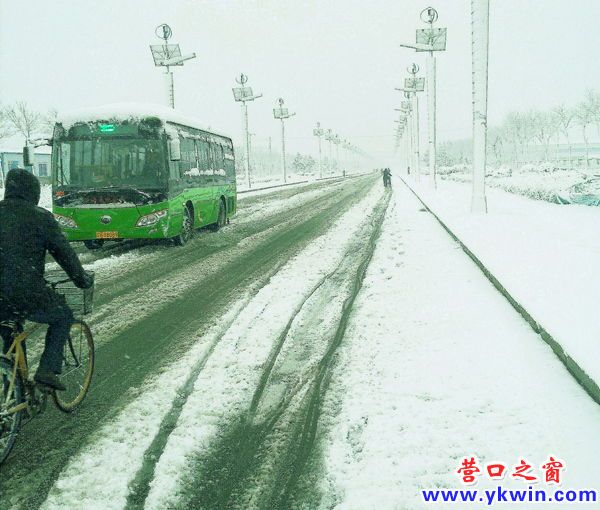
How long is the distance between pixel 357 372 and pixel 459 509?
6.61 feet

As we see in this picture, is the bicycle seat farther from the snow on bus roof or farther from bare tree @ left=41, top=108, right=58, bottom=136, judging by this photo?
bare tree @ left=41, top=108, right=58, bottom=136

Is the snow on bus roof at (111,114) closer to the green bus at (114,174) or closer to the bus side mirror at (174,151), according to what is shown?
the green bus at (114,174)

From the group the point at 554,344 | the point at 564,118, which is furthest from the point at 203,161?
A: the point at 564,118

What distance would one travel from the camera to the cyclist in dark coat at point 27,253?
3.46m

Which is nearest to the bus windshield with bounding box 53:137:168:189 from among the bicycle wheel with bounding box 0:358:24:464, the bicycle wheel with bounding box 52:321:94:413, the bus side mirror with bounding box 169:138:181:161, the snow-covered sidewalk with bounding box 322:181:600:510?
the bus side mirror with bounding box 169:138:181:161

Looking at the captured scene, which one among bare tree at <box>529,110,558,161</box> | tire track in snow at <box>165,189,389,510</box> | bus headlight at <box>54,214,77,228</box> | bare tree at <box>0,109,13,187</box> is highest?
bare tree at <box>529,110,558,161</box>

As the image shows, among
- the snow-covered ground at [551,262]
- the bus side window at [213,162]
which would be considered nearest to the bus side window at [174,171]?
the bus side window at [213,162]

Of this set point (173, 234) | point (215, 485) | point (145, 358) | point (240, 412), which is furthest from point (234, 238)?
point (215, 485)

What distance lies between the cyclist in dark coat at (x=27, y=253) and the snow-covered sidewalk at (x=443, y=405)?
2.11 m

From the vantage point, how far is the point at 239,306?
7.32 m

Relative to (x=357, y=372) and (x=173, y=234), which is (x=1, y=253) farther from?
(x=173, y=234)

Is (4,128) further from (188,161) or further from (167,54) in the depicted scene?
(188,161)

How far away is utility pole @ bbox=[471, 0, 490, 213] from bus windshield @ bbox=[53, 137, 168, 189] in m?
9.71

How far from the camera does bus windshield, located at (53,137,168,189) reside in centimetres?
1211
